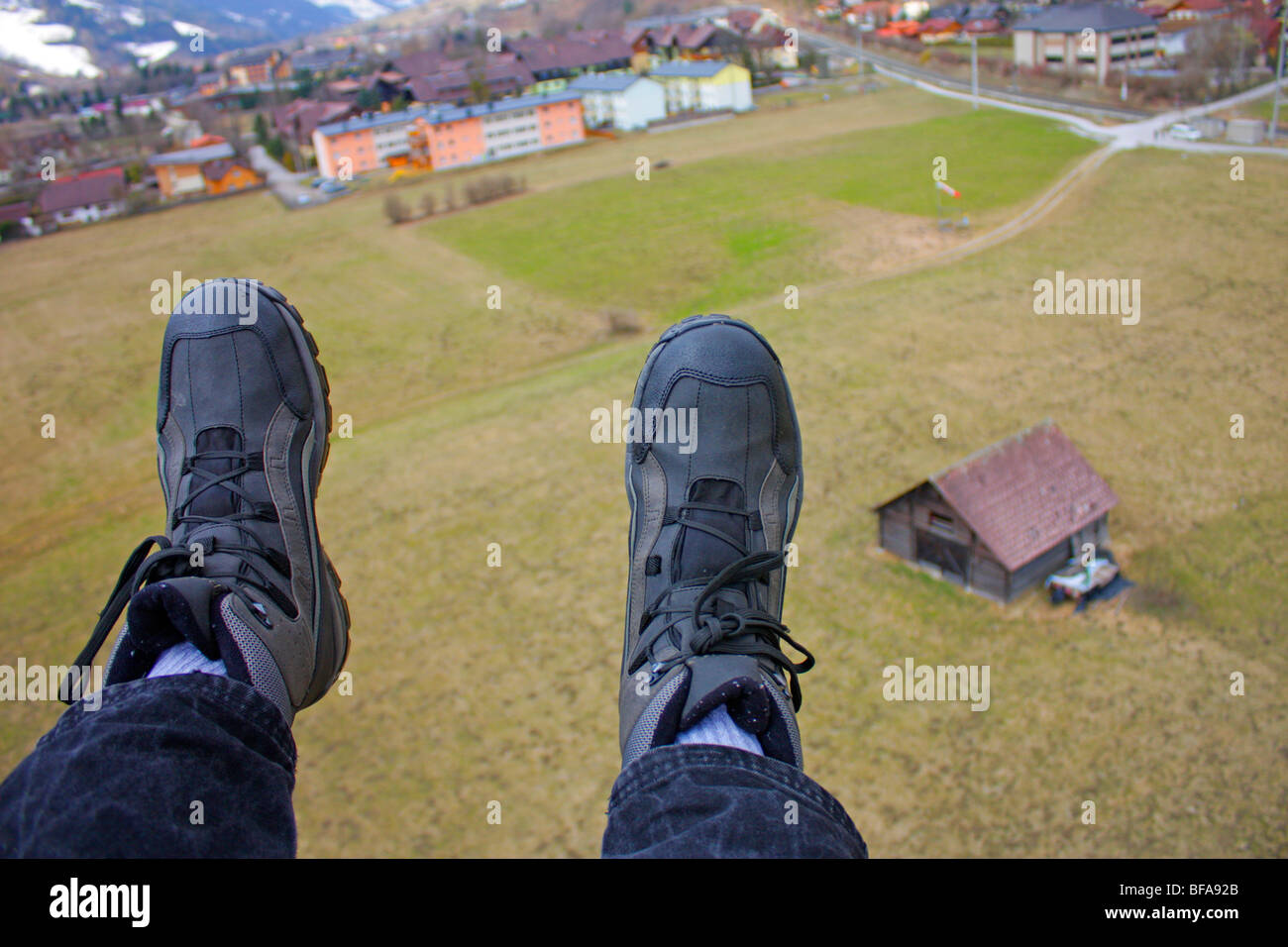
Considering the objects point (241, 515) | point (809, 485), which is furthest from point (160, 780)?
point (809, 485)

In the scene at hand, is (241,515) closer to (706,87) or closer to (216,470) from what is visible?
(216,470)

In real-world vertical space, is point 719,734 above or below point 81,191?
below

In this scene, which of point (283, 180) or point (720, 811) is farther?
point (283, 180)

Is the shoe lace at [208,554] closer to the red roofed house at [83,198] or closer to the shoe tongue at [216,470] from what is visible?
the shoe tongue at [216,470]

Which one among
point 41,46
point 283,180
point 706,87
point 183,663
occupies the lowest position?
point 183,663

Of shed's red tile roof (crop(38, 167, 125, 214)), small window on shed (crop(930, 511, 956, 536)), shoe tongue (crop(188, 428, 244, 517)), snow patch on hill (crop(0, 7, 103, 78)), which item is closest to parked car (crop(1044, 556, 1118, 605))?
small window on shed (crop(930, 511, 956, 536))

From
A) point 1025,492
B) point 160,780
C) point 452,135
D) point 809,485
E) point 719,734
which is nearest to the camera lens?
point 160,780

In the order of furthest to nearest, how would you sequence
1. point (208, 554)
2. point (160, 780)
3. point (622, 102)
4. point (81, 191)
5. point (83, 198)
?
point (622, 102)
point (81, 191)
point (83, 198)
point (208, 554)
point (160, 780)

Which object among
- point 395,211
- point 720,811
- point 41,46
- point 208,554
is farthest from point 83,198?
point 41,46
